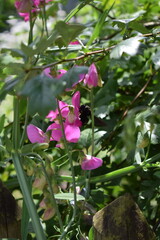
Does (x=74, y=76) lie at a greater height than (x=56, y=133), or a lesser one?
greater

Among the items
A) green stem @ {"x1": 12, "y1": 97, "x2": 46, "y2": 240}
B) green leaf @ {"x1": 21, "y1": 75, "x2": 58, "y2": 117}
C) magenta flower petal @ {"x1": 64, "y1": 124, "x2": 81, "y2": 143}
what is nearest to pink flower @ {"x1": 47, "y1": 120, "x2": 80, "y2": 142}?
magenta flower petal @ {"x1": 64, "y1": 124, "x2": 81, "y2": 143}

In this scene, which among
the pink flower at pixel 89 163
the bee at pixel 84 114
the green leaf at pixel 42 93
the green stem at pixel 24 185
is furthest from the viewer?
the bee at pixel 84 114

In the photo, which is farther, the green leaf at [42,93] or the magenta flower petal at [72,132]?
the magenta flower petal at [72,132]

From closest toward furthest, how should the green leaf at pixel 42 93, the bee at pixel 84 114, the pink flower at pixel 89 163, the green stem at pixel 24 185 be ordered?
1. the green leaf at pixel 42 93
2. the green stem at pixel 24 185
3. the pink flower at pixel 89 163
4. the bee at pixel 84 114

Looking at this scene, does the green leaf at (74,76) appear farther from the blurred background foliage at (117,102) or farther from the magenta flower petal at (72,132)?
the magenta flower petal at (72,132)

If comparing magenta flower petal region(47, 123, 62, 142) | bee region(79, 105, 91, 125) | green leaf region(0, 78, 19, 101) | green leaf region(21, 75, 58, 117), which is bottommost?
bee region(79, 105, 91, 125)

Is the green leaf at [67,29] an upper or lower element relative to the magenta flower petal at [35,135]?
upper

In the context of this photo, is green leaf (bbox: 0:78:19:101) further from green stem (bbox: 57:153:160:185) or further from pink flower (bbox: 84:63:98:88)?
green stem (bbox: 57:153:160:185)

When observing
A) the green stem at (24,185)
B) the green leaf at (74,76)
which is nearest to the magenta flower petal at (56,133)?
the green stem at (24,185)

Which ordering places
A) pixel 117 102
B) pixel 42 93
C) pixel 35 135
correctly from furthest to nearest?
→ pixel 117 102
pixel 35 135
pixel 42 93

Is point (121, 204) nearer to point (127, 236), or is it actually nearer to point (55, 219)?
point (127, 236)

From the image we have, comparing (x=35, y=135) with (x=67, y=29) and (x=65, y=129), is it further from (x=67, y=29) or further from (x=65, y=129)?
(x=67, y=29)

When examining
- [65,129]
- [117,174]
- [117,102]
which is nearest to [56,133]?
[65,129]

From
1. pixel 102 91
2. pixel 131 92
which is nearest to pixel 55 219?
pixel 102 91
